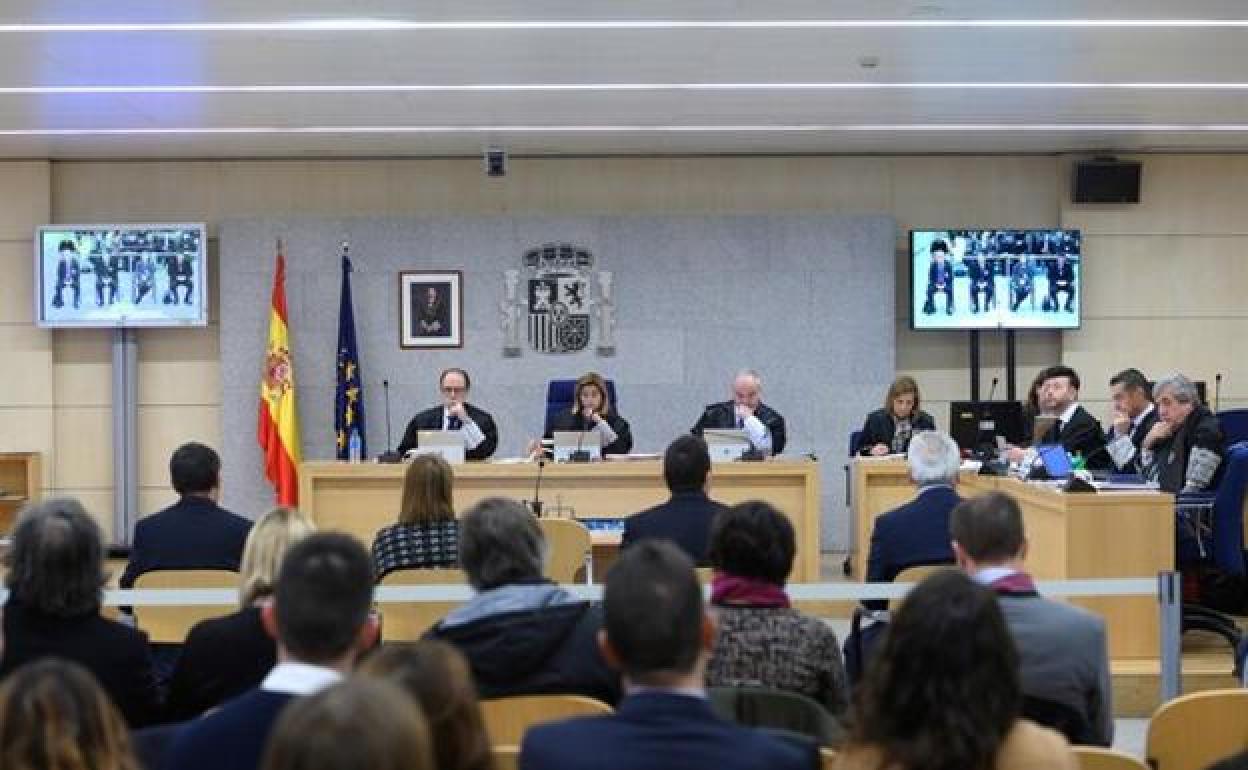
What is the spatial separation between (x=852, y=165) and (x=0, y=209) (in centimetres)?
655

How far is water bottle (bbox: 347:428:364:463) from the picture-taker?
1187cm

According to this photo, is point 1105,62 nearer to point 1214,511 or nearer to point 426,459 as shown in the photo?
point 1214,511

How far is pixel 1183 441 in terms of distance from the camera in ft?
25.0

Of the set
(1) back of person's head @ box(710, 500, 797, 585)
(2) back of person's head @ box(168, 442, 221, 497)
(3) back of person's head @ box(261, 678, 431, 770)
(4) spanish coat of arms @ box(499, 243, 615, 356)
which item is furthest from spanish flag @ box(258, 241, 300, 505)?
(3) back of person's head @ box(261, 678, 431, 770)

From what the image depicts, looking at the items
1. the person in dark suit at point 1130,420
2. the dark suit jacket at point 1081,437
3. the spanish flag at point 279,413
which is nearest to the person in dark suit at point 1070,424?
the dark suit jacket at point 1081,437

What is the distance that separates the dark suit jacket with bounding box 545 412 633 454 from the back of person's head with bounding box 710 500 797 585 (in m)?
5.75

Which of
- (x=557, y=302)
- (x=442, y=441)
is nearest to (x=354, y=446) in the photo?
(x=557, y=302)

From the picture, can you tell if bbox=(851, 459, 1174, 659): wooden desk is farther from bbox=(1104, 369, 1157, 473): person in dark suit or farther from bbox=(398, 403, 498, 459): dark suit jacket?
bbox=(398, 403, 498, 459): dark suit jacket

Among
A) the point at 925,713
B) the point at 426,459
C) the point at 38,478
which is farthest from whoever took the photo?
the point at 38,478

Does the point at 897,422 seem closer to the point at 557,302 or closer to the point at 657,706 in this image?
the point at 557,302

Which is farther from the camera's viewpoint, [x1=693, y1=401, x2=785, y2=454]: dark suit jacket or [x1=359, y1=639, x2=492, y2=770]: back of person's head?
[x1=693, y1=401, x2=785, y2=454]: dark suit jacket

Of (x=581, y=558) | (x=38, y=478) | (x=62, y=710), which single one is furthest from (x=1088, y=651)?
(x=38, y=478)

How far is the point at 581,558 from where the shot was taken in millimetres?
6781

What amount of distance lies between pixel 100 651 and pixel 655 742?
1.70m
